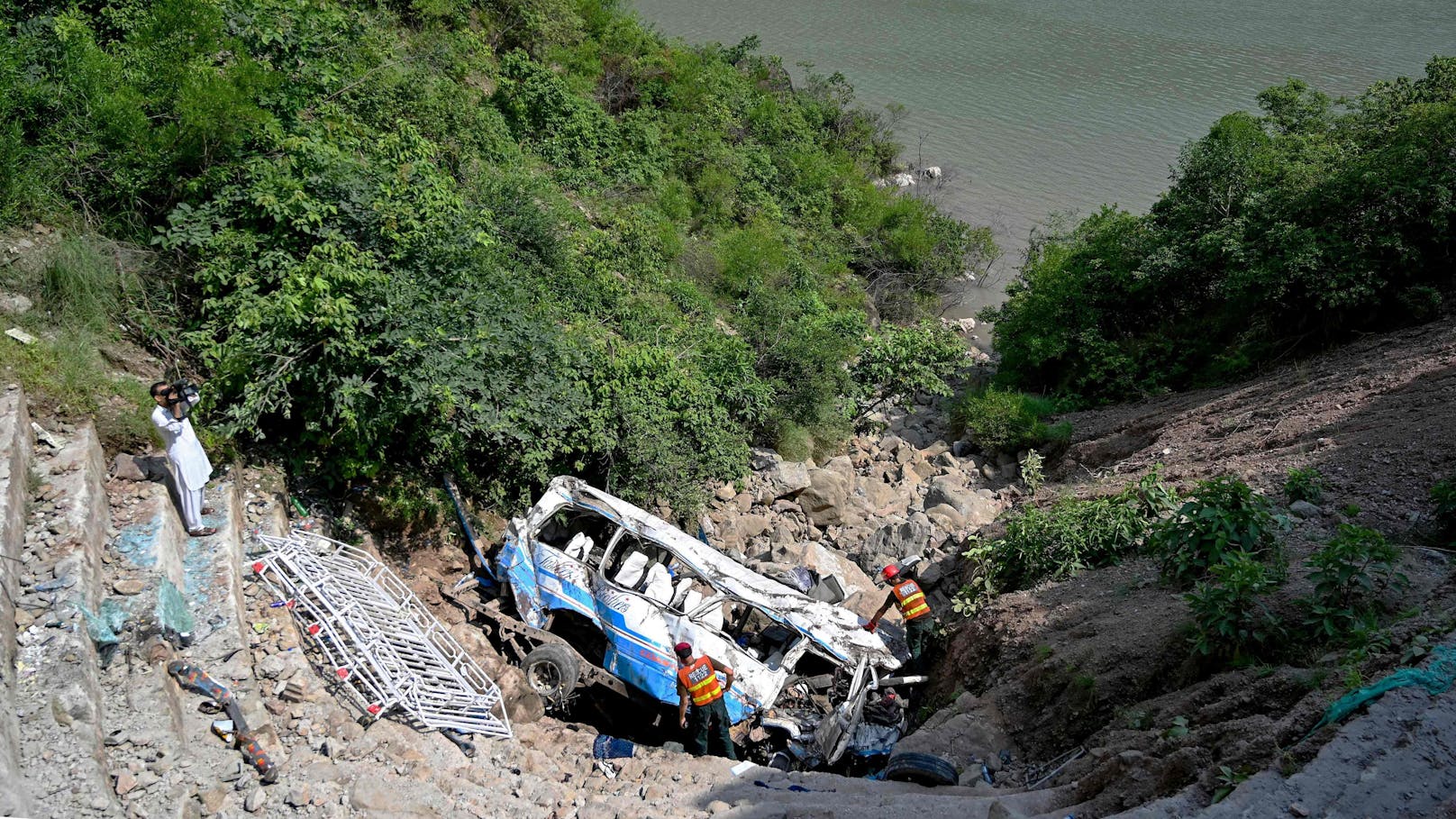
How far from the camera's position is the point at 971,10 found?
122 feet

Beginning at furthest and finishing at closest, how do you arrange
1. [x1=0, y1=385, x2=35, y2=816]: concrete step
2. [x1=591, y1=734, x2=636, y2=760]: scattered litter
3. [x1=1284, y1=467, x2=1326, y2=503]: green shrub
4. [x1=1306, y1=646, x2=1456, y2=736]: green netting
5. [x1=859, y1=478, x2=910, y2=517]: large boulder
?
1. [x1=859, y1=478, x2=910, y2=517]: large boulder
2. [x1=1284, y1=467, x2=1326, y2=503]: green shrub
3. [x1=591, y1=734, x2=636, y2=760]: scattered litter
4. [x1=1306, y1=646, x2=1456, y2=736]: green netting
5. [x1=0, y1=385, x2=35, y2=816]: concrete step

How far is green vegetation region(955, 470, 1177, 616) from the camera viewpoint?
314 inches

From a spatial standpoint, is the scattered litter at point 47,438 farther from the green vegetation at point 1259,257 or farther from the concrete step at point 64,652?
the green vegetation at point 1259,257

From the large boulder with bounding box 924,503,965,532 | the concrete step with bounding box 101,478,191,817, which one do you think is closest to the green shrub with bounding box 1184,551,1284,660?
the large boulder with bounding box 924,503,965,532

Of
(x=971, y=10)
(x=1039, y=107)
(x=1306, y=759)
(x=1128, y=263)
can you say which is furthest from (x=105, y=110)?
(x=971, y=10)

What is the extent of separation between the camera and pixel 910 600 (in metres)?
7.91

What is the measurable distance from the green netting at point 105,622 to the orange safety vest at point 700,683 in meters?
3.67

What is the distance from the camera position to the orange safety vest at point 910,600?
7.91 m

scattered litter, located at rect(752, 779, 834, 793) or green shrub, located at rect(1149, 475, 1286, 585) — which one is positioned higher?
green shrub, located at rect(1149, 475, 1286, 585)

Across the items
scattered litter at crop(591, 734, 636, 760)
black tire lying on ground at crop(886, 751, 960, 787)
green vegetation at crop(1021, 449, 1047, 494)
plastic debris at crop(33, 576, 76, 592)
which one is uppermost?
plastic debris at crop(33, 576, 76, 592)

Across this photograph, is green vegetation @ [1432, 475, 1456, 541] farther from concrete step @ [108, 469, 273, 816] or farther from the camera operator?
the camera operator

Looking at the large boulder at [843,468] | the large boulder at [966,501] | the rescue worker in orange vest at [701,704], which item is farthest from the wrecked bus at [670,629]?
the large boulder at [843,468]

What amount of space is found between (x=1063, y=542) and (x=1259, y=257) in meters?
7.25

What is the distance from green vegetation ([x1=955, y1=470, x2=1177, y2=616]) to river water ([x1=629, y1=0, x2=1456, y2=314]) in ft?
44.9
